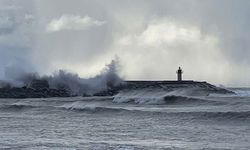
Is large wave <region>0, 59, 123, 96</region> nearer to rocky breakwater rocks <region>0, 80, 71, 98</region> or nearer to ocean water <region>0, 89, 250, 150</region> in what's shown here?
rocky breakwater rocks <region>0, 80, 71, 98</region>

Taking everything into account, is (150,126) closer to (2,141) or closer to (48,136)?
(48,136)

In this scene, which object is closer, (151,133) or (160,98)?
(151,133)

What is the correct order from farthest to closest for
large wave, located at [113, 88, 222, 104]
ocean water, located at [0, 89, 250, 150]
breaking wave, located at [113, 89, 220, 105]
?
large wave, located at [113, 88, 222, 104]
breaking wave, located at [113, 89, 220, 105]
ocean water, located at [0, 89, 250, 150]

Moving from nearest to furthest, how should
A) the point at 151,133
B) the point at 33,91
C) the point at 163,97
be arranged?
the point at 151,133 < the point at 163,97 < the point at 33,91

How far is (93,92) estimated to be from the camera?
6744 centimetres

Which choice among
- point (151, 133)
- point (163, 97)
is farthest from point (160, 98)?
point (151, 133)

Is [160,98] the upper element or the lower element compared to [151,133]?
upper

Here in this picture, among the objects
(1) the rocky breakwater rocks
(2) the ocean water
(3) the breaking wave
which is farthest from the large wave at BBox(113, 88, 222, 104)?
(1) the rocky breakwater rocks

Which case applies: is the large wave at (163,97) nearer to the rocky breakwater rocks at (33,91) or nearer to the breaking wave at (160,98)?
the breaking wave at (160,98)

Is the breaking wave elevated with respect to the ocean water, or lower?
elevated

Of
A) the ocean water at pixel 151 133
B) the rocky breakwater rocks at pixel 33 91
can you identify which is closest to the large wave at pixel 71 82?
the rocky breakwater rocks at pixel 33 91

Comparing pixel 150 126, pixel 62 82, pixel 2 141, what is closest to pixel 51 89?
pixel 62 82

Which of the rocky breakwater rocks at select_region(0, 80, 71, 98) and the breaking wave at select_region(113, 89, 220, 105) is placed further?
the rocky breakwater rocks at select_region(0, 80, 71, 98)

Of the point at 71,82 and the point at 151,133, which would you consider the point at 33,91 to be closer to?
the point at 71,82
